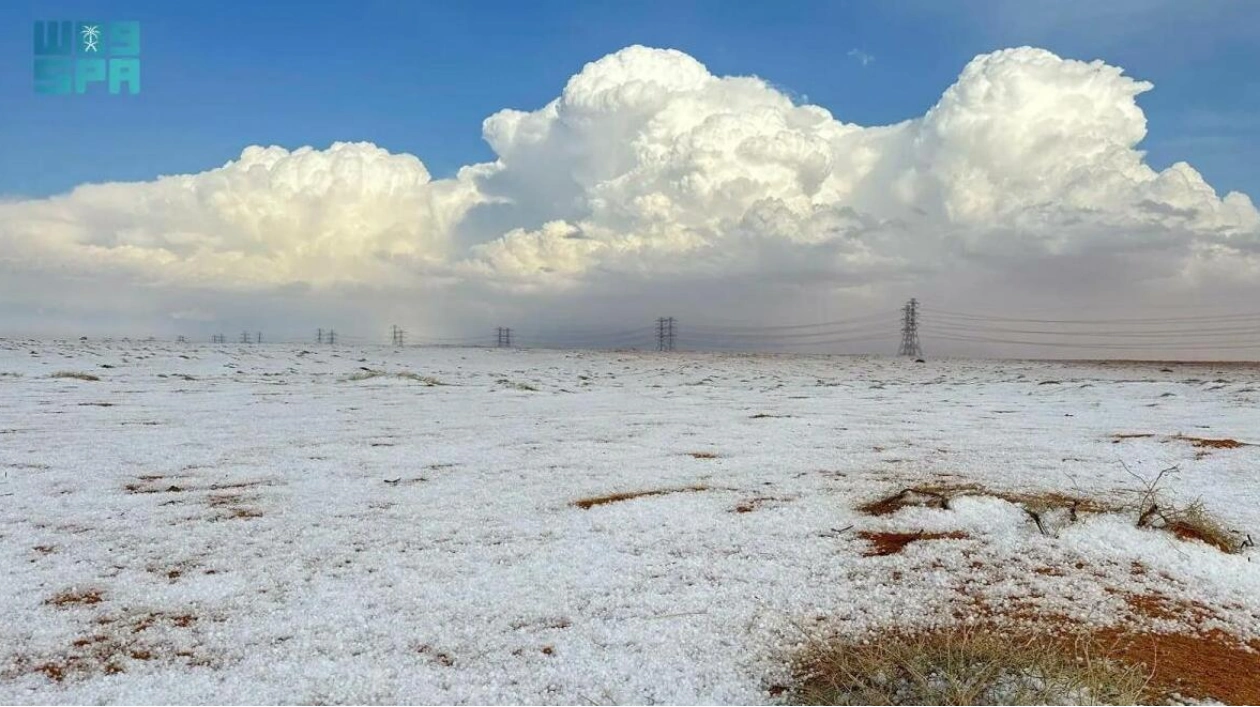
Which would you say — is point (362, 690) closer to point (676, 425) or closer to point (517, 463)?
point (517, 463)

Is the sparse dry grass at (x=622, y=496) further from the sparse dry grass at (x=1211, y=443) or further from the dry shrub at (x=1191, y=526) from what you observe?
the sparse dry grass at (x=1211, y=443)

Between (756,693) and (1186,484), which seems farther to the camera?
(1186,484)

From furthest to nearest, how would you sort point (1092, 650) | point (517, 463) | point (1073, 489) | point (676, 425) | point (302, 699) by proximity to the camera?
point (676, 425) → point (517, 463) → point (1073, 489) → point (1092, 650) → point (302, 699)

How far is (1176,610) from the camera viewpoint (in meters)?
2.93

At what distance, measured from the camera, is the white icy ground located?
8.22 feet

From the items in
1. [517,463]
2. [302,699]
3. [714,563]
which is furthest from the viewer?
[517,463]

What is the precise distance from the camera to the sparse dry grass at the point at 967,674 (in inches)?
85.6

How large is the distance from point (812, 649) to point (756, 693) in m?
0.33

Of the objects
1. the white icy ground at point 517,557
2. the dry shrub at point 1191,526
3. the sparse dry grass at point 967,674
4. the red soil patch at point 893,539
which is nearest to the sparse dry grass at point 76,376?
the white icy ground at point 517,557

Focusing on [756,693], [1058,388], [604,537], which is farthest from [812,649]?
[1058,388]

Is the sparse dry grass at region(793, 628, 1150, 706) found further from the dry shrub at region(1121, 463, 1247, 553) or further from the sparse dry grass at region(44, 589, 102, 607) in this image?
the sparse dry grass at region(44, 589, 102, 607)

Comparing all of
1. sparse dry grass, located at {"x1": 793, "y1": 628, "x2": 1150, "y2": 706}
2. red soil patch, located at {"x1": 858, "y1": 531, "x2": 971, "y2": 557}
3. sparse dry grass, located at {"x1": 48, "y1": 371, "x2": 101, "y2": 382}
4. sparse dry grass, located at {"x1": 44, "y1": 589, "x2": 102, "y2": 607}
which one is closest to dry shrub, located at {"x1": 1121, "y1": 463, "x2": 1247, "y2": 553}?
red soil patch, located at {"x1": 858, "y1": 531, "x2": 971, "y2": 557}

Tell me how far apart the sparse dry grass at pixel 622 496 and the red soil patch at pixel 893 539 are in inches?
51.4

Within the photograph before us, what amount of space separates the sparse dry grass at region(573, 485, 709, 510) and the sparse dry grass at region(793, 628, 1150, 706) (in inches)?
82.3
